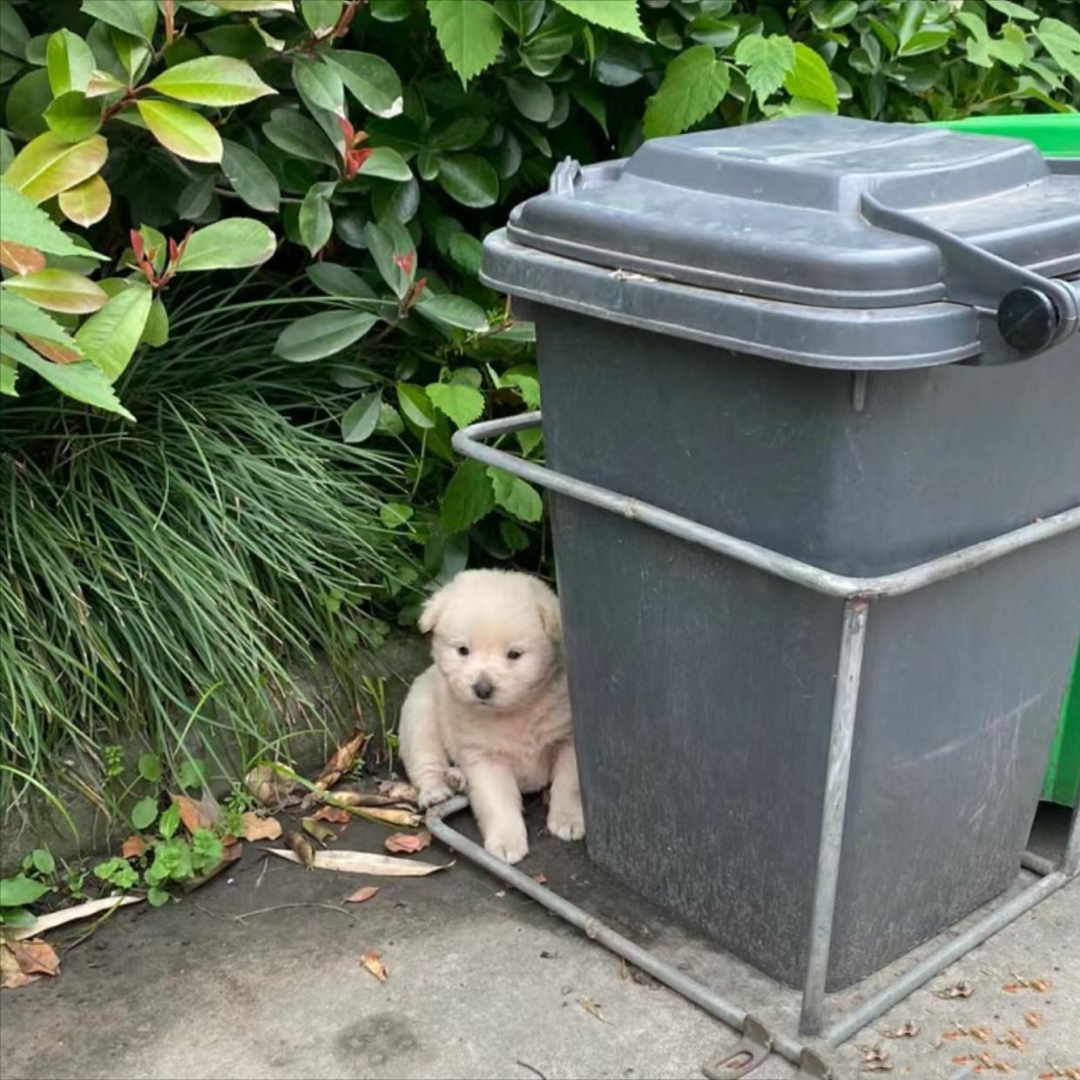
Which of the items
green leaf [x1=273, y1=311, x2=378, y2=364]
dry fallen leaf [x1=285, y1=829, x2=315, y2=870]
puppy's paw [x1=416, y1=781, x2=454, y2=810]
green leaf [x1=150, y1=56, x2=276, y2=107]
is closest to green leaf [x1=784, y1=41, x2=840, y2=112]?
green leaf [x1=273, y1=311, x2=378, y2=364]


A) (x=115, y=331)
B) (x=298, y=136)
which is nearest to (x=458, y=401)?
(x=298, y=136)

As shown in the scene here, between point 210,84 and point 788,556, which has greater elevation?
point 210,84

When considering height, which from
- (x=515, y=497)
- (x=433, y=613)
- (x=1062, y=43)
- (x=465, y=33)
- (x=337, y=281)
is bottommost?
(x=433, y=613)

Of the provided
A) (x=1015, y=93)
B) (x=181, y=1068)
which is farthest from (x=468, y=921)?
(x=1015, y=93)

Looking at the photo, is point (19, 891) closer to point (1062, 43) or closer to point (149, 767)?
point (149, 767)

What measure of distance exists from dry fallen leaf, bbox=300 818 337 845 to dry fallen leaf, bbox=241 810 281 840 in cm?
6

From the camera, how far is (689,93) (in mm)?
3127

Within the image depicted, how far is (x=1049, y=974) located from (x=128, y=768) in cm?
Answer: 186

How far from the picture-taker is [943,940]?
2.62 m

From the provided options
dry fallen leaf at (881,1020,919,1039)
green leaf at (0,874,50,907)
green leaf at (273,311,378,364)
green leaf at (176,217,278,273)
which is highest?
green leaf at (176,217,278,273)

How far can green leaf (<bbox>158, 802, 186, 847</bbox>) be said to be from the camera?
9.35ft

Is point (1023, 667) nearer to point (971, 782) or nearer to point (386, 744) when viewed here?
point (971, 782)

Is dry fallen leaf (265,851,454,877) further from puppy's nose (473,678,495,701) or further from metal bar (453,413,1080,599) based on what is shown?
metal bar (453,413,1080,599)

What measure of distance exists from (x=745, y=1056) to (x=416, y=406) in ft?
5.30
